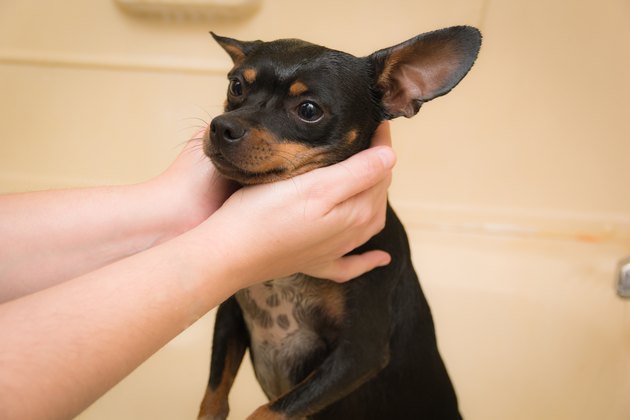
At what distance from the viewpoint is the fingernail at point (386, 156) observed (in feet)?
4.13

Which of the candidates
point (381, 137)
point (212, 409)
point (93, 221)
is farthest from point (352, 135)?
point (212, 409)

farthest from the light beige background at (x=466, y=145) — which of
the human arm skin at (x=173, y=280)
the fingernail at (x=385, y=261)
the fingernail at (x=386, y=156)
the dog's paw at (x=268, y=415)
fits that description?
the fingernail at (x=386, y=156)

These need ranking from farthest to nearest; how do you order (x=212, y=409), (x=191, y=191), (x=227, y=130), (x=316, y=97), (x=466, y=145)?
(x=466, y=145)
(x=212, y=409)
(x=191, y=191)
(x=316, y=97)
(x=227, y=130)

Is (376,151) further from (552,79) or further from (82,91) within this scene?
(82,91)

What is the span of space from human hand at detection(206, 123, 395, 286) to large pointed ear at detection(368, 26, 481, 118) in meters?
0.14

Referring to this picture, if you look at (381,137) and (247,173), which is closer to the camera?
(247,173)

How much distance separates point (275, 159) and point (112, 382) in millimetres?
519

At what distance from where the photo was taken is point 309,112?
1.31m

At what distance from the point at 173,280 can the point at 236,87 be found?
0.56 metres

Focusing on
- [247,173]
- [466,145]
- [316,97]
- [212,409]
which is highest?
[316,97]

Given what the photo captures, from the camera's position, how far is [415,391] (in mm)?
1578

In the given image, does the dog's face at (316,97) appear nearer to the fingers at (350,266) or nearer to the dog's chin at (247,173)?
the dog's chin at (247,173)

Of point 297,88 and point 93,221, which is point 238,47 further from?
point 93,221

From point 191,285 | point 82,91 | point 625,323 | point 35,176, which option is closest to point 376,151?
point 191,285
